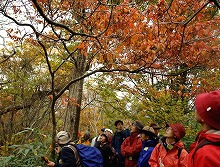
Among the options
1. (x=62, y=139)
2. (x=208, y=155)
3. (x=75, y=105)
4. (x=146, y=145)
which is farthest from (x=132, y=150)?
(x=208, y=155)

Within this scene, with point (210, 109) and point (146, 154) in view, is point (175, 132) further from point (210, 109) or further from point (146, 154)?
point (210, 109)

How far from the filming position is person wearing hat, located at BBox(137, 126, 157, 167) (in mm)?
4836

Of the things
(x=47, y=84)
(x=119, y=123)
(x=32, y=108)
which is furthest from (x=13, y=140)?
(x=119, y=123)

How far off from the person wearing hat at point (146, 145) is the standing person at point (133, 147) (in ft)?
0.88

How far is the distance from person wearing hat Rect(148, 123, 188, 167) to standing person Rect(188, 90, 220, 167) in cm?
206

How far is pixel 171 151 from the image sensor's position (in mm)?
4051

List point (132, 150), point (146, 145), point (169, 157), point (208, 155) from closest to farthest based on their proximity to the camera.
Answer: point (208, 155) → point (169, 157) → point (146, 145) → point (132, 150)

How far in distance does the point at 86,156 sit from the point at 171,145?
1418mm

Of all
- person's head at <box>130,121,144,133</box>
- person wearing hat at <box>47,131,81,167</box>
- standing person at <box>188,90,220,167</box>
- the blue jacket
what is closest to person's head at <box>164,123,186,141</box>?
the blue jacket

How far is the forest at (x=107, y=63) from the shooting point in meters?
5.45

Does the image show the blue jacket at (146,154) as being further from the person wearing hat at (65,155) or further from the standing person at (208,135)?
the standing person at (208,135)

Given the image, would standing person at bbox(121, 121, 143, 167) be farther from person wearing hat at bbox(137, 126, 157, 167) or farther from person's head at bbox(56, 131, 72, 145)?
person's head at bbox(56, 131, 72, 145)

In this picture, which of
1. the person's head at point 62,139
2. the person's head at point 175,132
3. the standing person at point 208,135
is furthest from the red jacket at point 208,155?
the person's head at point 62,139

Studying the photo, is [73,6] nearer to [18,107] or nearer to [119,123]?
[119,123]
